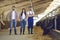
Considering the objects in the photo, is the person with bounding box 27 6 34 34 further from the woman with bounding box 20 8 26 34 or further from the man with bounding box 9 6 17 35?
the man with bounding box 9 6 17 35

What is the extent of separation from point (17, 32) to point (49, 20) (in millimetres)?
1008

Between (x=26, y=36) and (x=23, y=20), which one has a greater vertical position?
(x=23, y=20)

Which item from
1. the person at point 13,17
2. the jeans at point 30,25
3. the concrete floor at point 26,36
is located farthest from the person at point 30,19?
the person at point 13,17

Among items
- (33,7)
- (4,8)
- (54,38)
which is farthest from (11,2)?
(54,38)

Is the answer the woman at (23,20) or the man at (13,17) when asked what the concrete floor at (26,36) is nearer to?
the woman at (23,20)

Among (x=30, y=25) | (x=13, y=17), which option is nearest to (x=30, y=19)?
(x=30, y=25)

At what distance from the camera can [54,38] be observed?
20.1 ft

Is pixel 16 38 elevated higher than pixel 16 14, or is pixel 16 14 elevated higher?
pixel 16 14

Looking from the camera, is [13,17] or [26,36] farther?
[13,17]

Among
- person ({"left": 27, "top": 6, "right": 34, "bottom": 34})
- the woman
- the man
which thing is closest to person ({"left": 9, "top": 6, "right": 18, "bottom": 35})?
the man

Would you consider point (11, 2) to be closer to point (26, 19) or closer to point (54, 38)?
point (26, 19)

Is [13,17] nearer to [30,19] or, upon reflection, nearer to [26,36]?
[30,19]

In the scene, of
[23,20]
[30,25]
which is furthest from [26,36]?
[23,20]

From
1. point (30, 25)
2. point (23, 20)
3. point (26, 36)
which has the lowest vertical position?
point (26, 36)
